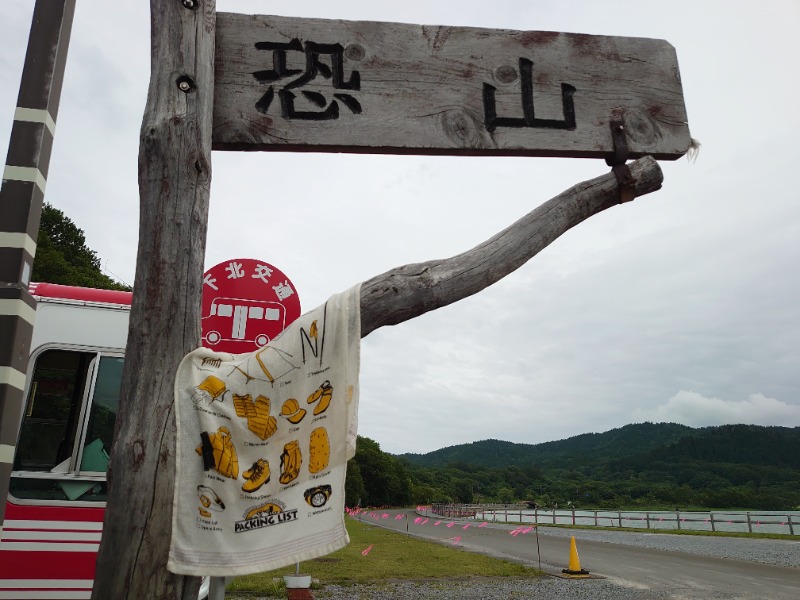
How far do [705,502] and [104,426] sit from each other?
63478 mm

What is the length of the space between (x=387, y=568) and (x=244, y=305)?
304 inches

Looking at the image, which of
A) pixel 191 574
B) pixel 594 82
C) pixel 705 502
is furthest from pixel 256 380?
pixel 705 502

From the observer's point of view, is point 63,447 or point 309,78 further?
point 63,447

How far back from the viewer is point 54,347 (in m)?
4.73

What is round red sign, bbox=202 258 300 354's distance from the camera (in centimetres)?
450

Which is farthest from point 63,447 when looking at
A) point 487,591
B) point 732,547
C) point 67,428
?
point 732,547

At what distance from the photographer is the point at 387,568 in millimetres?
10477

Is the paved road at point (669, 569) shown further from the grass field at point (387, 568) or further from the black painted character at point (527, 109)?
the black painted character at point (527, 109)

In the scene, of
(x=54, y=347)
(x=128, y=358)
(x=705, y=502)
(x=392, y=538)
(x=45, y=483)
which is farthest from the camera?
(x=705, y=502)

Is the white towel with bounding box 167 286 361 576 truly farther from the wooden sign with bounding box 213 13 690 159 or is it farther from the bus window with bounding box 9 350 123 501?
the bus window with bounding box 9 350 123 501

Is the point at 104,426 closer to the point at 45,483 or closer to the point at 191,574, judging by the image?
the point at 45,483

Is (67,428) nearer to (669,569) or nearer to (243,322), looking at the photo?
(243,322)

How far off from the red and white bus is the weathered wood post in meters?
2.63

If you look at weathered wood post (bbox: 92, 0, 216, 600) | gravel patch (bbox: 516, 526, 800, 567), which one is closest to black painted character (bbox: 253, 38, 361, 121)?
weathered wood post (bbox: 92, 0, 216, 600)
